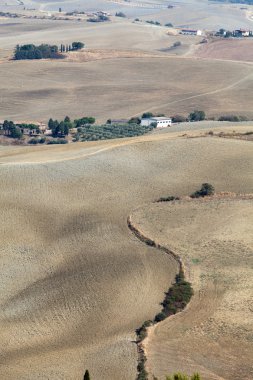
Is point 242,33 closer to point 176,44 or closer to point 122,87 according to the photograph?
point 176,44

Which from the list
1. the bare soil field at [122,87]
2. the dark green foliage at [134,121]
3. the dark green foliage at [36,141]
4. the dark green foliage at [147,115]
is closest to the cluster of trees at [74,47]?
the bare soil field at [122,87]

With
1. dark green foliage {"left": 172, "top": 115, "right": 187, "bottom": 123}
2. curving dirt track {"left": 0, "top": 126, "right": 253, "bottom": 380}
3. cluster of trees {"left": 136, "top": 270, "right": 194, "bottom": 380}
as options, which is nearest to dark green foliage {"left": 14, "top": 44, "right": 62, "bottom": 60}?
dark green foliage {"left": 172, "top": 115, "right": 187, "bottom": 123}

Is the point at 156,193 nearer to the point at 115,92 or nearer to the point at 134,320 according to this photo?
the point at 134,320

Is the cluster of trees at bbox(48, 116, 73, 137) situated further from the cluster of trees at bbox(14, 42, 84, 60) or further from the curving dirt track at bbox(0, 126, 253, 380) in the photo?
the cluster of trees at bbox(14, 42, 84, 60)

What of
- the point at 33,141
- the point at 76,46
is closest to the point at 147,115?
the point at 33,141

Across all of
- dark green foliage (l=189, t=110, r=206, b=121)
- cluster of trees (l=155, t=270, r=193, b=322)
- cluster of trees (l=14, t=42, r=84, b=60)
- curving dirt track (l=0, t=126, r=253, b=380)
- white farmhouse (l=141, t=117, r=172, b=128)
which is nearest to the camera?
curving dirt track (l=0, t=126, r=253, b=380)

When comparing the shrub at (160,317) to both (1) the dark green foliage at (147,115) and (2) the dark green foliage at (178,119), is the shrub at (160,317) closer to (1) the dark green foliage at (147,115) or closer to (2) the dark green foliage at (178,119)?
(2) the dark green foliage at (178,119)
